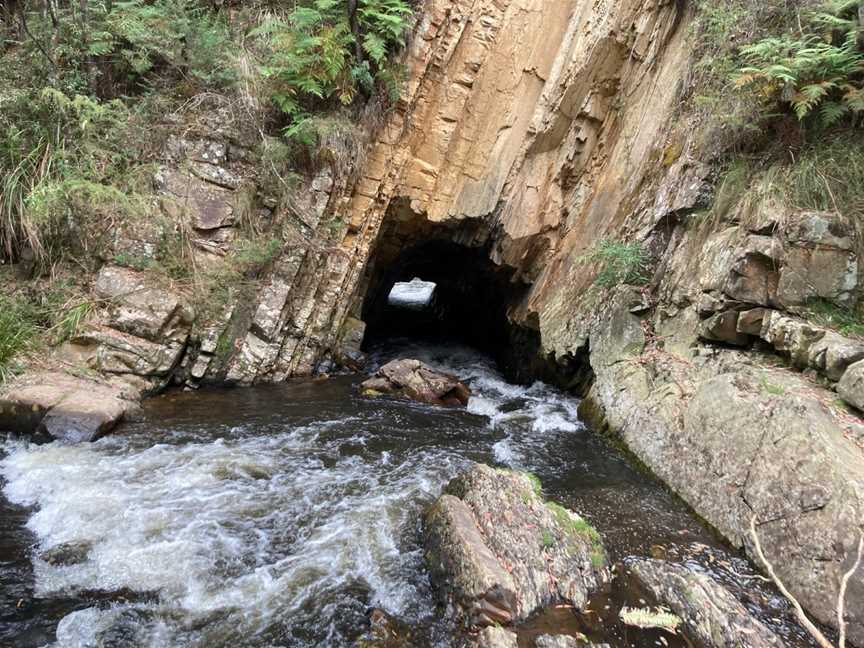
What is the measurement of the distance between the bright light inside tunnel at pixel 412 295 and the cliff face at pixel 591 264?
27.8ft

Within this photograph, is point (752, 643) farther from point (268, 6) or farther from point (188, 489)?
point (268, 6)

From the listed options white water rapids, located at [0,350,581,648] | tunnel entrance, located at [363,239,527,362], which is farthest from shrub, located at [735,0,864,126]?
tunnel entrance, located at [363,239,527,362]

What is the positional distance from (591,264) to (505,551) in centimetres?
574

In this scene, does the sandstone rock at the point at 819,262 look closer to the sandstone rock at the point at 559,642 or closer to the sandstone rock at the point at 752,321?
the sandstone rock at the point at 752,321

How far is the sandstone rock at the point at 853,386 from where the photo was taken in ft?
13.8

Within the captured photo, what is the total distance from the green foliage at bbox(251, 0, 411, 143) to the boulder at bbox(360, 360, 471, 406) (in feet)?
13.8

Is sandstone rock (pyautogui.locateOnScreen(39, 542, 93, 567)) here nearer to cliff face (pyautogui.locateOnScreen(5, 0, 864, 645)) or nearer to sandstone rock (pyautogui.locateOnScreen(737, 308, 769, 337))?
cliff face (pyautogui.locateOnScreen(5, 0, 864, 645))

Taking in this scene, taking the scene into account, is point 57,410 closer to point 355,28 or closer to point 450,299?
point 355,28

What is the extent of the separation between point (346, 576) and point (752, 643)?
8.94 ft

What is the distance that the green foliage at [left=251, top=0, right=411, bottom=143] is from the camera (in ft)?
26.4

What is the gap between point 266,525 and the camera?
14.0ft

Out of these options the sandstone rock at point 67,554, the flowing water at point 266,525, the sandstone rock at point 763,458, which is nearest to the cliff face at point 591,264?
the sandstone rock at point 763,458

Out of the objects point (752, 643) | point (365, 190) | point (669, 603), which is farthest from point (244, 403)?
point (752, 643)

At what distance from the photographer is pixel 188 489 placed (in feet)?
15.4
